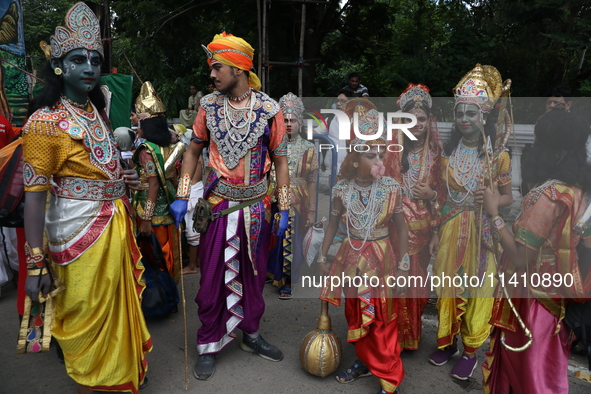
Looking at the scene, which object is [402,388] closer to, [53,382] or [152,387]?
[152,387]

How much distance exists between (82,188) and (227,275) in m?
1.13

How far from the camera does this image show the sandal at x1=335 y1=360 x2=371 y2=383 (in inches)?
118

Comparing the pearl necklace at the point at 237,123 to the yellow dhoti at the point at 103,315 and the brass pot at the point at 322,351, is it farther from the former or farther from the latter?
the brass pot at the point at 322,351

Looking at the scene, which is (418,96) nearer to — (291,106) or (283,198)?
(283,198)

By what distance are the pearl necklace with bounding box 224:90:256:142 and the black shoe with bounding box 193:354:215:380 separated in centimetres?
159

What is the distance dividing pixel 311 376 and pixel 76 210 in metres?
1.91

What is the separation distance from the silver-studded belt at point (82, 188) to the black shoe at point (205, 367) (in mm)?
1381

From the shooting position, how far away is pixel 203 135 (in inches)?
121

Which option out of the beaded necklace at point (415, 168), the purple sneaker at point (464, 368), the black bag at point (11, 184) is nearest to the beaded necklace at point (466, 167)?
the beaded necklace at point (415, 168)

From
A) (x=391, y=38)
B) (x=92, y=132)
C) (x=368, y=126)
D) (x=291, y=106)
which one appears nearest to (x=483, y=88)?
(x=368, y=126)

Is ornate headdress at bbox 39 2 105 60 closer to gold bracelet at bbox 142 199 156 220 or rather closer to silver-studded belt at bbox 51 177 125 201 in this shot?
silver-studded belt at bbox 51 177 125 201

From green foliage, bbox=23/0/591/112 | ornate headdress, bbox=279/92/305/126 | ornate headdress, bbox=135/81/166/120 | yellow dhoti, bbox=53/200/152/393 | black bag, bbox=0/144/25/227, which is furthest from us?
green foliage, bbox=23/0/591/112

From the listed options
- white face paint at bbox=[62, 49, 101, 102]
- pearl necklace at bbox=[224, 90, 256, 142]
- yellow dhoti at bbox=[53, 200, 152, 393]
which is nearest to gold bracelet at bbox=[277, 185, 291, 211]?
pearl necklace at bbox=[224, 90, 256, 142]

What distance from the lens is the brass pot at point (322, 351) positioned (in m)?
2.91
